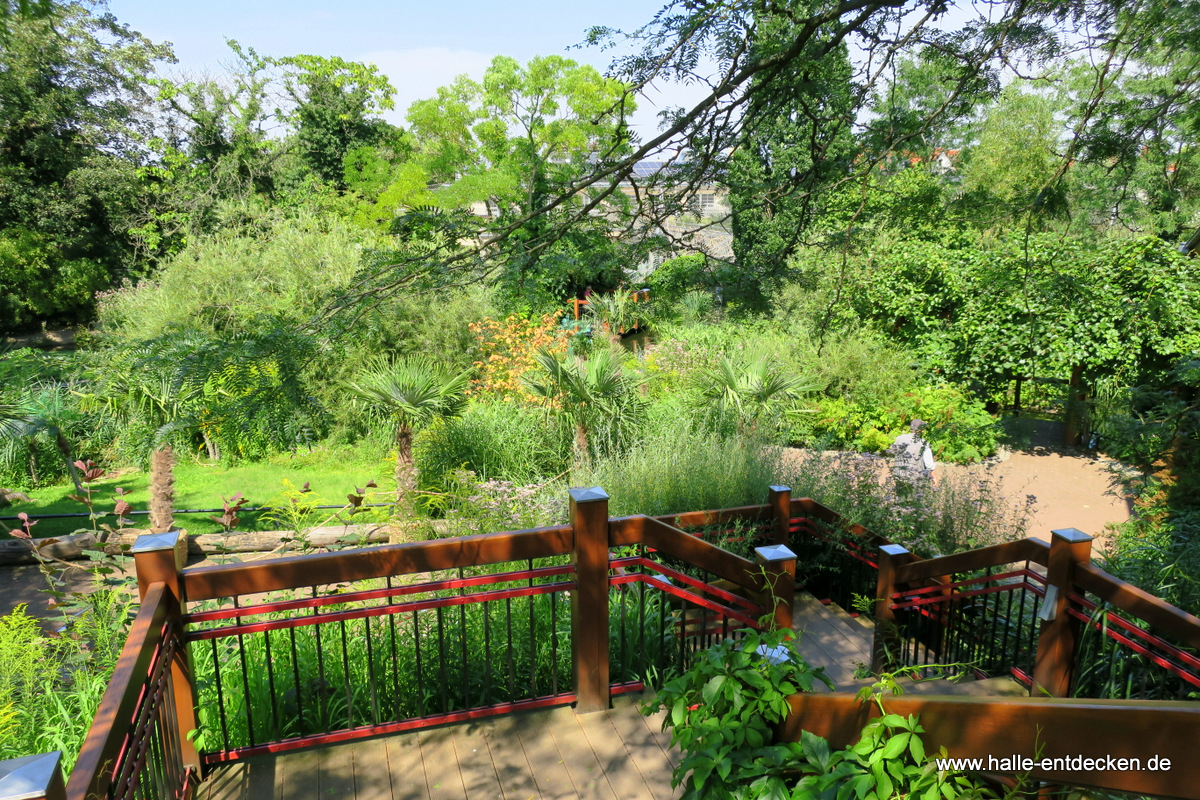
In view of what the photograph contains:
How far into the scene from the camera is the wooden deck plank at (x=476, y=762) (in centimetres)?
278

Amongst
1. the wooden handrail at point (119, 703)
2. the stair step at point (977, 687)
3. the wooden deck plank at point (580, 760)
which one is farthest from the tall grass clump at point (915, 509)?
the wooden handrail at point (119, 703)

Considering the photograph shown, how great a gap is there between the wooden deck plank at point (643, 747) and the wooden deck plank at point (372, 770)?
873mm

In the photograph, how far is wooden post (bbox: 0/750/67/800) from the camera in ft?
3.97

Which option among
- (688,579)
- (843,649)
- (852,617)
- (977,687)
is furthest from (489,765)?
(852,617)

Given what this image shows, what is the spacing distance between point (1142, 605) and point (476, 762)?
283 centimetres

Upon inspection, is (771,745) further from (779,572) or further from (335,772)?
(335,772)

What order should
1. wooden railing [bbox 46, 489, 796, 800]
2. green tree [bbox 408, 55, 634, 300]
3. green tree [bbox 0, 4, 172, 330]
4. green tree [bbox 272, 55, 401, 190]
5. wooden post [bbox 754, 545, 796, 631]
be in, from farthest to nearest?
green tree [bbox 272, 55, 401, 190], green tree [bbox 408, 55, 634, 300], green tree [bbox 0, 4, 172, 330], wooden post [bbox 754, 545, 796, 631], wooden railing [bbox 46, 489, 796, 800]

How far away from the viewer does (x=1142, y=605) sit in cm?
296

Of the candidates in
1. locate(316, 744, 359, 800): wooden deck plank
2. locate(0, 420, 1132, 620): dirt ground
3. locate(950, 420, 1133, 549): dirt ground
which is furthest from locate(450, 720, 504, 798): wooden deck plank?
locate(950, 420, 1133, 549): dirt ground

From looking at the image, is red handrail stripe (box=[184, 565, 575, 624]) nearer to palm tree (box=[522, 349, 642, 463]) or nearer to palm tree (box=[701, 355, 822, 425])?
palm tree (box=[522, 349, 642, 463])

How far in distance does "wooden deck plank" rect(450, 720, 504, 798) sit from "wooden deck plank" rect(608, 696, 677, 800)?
1.87 ft

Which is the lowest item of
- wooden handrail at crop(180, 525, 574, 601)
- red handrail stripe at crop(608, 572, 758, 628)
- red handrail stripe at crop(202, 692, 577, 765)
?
red handrail stripe at crop(202, 692, 577, 765)

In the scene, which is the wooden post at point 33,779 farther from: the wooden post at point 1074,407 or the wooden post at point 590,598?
the wooden post at point 1074,407

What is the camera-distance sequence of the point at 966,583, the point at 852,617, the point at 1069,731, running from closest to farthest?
the point at 1069,731
the point at 966,583
the point at 852,617
